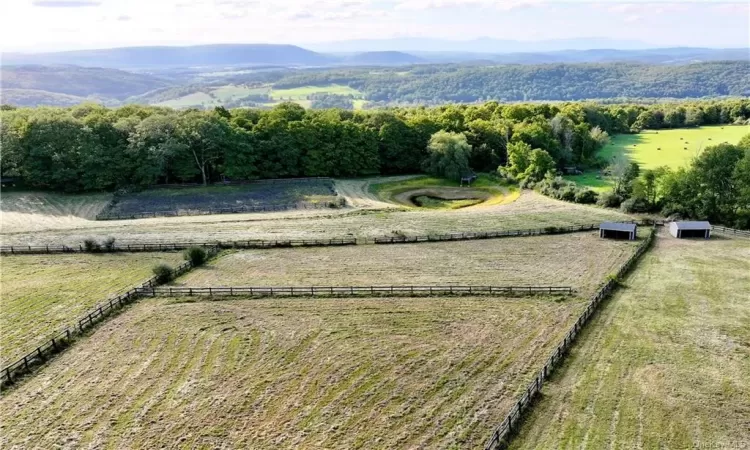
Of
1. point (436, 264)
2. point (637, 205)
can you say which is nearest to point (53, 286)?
point (436, 264)

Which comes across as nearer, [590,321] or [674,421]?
[674,421]

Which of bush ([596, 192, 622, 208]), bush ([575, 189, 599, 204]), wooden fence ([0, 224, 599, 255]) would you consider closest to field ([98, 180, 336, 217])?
wooden fence ([0, 224, 599, 255])

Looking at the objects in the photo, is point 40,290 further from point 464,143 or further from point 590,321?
point 464,143

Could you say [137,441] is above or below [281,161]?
below

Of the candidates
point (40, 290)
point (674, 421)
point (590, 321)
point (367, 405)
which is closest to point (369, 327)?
point (367, 405)

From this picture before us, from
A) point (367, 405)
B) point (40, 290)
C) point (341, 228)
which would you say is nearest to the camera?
point (367, 405)

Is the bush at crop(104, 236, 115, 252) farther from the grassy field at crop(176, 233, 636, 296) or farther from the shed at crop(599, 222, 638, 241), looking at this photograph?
the shed at crop(599, 222, 638, 241)

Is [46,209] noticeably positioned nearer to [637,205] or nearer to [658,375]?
[658,375]

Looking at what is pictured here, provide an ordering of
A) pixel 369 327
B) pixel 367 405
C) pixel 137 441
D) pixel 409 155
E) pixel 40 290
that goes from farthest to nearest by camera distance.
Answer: pixel 409 155
pixel 40 290
pixel 369 327
pixel 367 405
pixel 137 441
